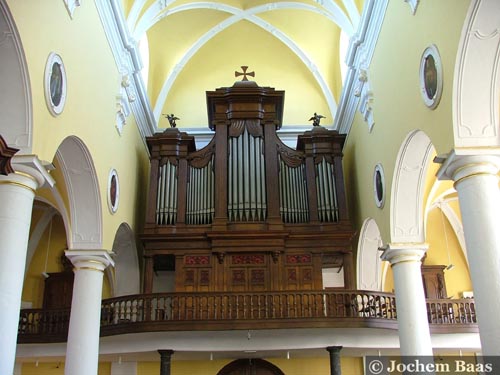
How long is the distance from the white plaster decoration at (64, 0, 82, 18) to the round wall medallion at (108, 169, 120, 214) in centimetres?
413

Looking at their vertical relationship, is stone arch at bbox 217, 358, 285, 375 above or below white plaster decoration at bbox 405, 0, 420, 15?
A: below

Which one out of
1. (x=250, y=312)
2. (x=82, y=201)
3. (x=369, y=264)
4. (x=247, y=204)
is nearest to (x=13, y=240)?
(x=82, y=201)

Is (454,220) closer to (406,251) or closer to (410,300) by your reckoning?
(406,251)

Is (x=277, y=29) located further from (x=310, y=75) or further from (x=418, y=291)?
(x=418, y=291)

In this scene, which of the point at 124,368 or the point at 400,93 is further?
the point at 124,368

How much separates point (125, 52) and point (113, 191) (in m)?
3.41

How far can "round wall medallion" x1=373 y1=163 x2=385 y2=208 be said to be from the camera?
525 inches

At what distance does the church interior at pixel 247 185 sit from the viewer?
8484 mm

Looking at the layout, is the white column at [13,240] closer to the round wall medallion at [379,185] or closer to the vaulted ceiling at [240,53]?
the round wall medallion at [379,185]

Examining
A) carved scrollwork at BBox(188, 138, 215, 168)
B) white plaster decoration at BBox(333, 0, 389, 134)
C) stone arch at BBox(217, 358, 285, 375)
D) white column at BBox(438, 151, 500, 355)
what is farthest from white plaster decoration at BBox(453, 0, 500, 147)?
stone arch at BBox(217, 358, 285, 375)

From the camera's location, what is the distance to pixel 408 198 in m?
12.4

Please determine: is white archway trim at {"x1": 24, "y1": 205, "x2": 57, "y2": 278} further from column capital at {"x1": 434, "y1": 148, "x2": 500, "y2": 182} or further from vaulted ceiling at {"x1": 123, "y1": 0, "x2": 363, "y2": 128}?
column capital at {"x1": 434, "y1": 148, "x2": 500, "y2": 182}

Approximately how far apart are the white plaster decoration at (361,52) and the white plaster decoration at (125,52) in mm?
5518

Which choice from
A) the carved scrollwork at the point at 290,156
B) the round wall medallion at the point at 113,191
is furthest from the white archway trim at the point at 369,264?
the round wall medallion at the point at 113,191
